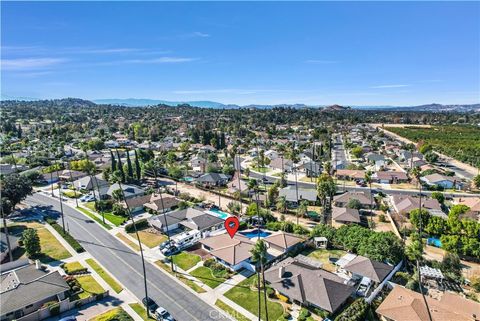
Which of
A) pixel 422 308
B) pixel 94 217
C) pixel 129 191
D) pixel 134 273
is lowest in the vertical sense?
pixel 134 273

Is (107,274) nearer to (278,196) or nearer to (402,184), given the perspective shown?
(278,196)

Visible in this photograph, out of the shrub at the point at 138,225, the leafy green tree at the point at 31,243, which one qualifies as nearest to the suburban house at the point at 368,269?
the shrub at the point at 138,225

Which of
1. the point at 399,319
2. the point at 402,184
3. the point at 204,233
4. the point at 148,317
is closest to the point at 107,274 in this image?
the point at 148,317

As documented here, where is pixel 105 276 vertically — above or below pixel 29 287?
below

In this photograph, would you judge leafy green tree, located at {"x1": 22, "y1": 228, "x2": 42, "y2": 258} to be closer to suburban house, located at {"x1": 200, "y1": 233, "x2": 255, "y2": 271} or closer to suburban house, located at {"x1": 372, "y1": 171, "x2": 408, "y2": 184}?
suburban house, located at {"x1": 200, "y1": 233, "x2": 255, "y2": 271}

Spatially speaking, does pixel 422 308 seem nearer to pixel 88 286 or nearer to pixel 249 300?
pixel 249 300

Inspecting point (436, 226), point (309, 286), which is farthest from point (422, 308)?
point (436, 226)

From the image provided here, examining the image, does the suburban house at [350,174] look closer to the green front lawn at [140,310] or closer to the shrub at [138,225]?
the shrub at [138,225]
